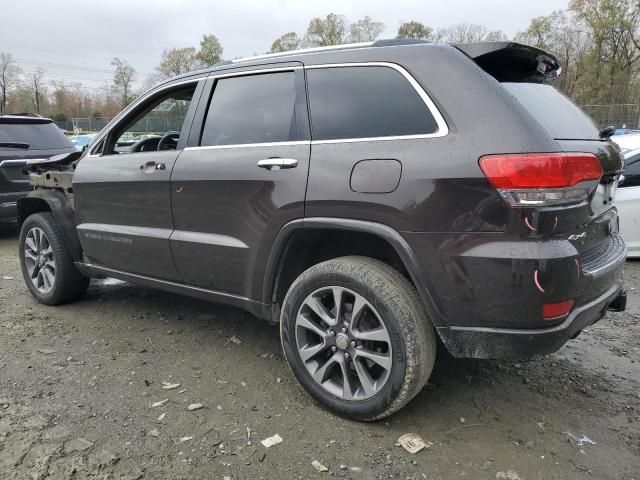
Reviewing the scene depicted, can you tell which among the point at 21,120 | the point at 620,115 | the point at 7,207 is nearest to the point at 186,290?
the point at 7,207

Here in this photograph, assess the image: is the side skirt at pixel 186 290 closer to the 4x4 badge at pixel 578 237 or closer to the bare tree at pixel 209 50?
the 4x4 badge at pixel 578 237

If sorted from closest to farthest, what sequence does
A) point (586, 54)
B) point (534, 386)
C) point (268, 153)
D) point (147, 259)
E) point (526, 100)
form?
point (526, 100), point (268, 153), point (534, 386), point (147, 259), point (586, 54)

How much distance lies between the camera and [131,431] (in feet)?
8.93

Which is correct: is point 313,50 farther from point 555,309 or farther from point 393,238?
point 555,309

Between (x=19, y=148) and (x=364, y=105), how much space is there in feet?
21.7

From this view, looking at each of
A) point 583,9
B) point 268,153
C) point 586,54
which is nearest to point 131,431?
point 268,153

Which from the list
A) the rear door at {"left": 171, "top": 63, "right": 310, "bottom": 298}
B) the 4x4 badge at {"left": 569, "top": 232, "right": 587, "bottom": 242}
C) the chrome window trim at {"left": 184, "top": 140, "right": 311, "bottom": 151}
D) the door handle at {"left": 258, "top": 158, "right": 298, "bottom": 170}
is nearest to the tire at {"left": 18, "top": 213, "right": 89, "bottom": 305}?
the rear door at {"left": 171, "top": 63, "right": 310, "bottom": 298}

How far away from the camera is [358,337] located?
2.71 meters

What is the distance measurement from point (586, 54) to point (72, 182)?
4846 centimetres

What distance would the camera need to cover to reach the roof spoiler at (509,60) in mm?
2619

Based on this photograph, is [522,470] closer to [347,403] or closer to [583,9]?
[347,403]

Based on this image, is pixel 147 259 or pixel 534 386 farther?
pixel 147 259

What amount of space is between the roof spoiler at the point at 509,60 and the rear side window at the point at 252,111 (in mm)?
992

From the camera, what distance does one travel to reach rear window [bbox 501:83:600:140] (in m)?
2.49
